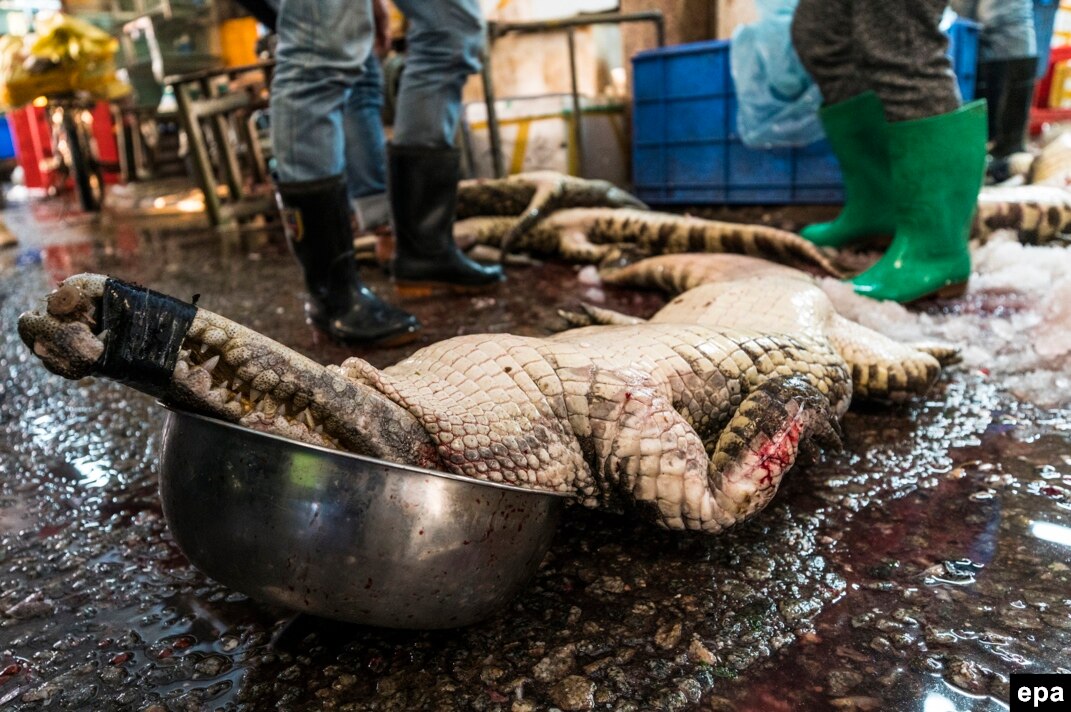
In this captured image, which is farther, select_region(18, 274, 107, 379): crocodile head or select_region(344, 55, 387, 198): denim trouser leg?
select_region(344, 55, 387, 198): denim trouser leg

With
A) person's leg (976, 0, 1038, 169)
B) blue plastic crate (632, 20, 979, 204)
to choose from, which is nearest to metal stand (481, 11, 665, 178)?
blue plastic crate (632, 20, 979, 204)

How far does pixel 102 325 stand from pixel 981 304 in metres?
3.16

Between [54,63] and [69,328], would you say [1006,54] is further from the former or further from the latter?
[54,63]

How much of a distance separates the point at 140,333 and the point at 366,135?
10.8 feet

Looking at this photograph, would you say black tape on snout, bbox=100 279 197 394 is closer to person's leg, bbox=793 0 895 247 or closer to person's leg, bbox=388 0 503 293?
person's leg, bbox=388 0 503 293

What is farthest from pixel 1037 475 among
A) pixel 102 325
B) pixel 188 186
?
pixel 188 186

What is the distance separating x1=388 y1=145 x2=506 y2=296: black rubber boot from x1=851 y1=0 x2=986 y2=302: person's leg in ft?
5.92

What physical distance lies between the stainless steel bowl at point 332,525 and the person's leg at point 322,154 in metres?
1.64

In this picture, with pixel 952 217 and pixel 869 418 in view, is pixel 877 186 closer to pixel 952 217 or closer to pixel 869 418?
pixel 952 217

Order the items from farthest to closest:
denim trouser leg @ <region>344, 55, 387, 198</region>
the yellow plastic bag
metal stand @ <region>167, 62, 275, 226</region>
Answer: the yellow plastic bag
metal stand @ <region>167, 62, 275, 226</region>
denim trouser leg @ <region>344, 55, 387, 198</region>

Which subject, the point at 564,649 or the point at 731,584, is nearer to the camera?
the point at 564,649

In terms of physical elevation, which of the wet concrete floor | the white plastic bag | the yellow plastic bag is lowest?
the wet concrete floor

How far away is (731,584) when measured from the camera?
132cm

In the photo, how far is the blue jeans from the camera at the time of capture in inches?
95.4
